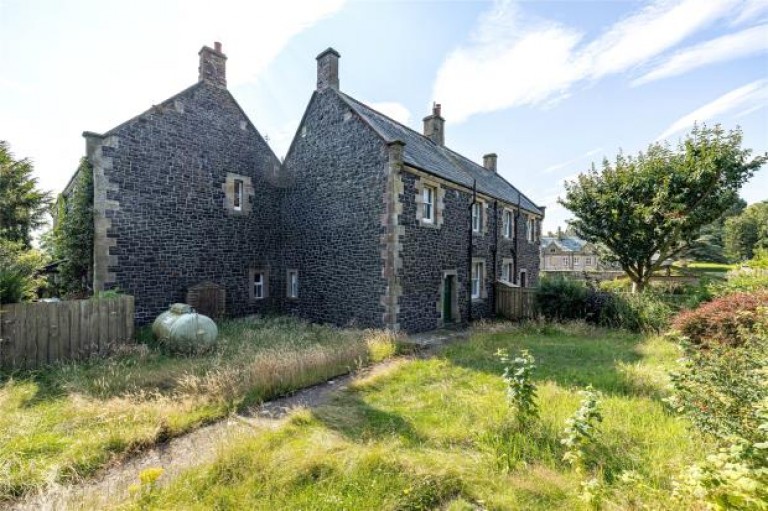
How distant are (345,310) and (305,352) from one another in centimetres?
461

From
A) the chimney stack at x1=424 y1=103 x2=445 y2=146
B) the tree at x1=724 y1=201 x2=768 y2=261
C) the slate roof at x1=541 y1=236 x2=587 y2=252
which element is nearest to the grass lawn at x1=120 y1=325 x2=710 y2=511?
the chimney stack at x1=424 y1=103 x2=445 y2=146

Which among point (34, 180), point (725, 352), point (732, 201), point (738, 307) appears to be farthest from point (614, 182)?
point (34, 180)

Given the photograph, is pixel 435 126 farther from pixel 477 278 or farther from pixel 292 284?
pixel 292 284

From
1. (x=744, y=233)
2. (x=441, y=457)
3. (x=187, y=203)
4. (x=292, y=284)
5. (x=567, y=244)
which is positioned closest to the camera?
(x=441, y=457)

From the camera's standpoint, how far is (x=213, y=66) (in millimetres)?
13703

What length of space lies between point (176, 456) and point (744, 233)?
70416mm

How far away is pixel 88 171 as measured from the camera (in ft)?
36.1

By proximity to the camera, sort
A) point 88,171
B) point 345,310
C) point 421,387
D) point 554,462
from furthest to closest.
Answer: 1. point 345,310
2. point 88,171
3. point 421,387
4. point 554,462

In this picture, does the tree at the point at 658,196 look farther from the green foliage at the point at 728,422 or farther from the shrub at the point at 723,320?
the green foliage at the point at 728,422

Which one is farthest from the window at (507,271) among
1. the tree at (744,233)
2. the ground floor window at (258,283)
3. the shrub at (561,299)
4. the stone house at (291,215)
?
the tree at (744,233)

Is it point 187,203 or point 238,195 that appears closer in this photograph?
point 187,203

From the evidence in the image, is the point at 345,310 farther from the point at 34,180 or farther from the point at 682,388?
the point at 34,180

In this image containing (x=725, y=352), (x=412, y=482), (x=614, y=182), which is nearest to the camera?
(x=412, y=482)

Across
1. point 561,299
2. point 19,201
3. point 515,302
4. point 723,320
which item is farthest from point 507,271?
point 19,201
